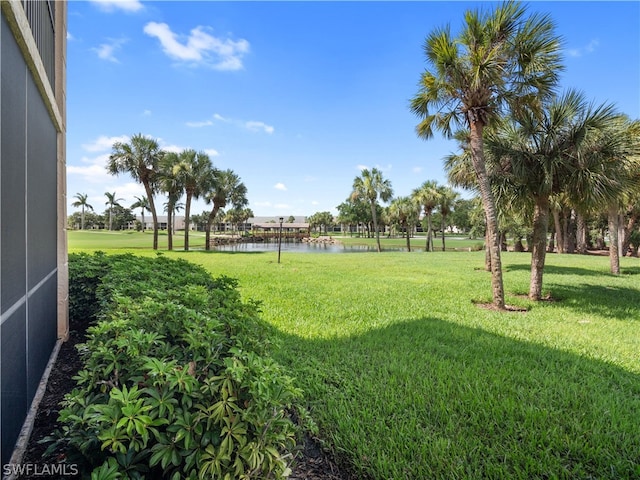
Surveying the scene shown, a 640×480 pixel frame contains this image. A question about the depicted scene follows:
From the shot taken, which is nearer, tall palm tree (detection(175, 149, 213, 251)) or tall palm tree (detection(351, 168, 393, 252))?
tall palm tree (detection(175, 149, 213, 251))

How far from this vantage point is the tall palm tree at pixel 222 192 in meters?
27.0

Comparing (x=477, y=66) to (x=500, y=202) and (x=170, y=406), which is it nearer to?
(x=500, y=202)

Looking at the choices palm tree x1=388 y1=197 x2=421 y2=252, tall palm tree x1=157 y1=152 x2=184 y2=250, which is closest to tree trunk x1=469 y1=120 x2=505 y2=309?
tall palm tree x1=157 y1=152 x2=184 y2=250

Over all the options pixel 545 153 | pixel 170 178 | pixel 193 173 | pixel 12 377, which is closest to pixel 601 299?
pixel 545 153

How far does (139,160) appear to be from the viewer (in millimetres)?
24906

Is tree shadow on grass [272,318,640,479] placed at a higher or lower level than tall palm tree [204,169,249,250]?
lower

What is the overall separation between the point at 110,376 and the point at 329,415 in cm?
180

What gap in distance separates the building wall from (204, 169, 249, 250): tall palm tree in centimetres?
2372

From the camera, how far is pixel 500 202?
26.7 feet

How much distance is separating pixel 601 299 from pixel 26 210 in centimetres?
1087

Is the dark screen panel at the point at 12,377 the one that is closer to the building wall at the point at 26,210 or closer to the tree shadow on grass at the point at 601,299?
the building wall at the point at 26,210

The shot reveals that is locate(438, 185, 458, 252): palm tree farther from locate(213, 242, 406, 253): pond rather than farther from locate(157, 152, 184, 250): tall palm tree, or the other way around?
locate(157, 152, 184, 250): tall palm tree

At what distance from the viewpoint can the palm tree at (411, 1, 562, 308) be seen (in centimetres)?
632

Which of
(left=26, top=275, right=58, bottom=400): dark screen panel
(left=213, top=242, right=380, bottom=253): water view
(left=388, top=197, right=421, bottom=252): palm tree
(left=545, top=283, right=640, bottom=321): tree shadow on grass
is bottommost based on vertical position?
(left=213, top=242, right=380, bottom=253): water view
